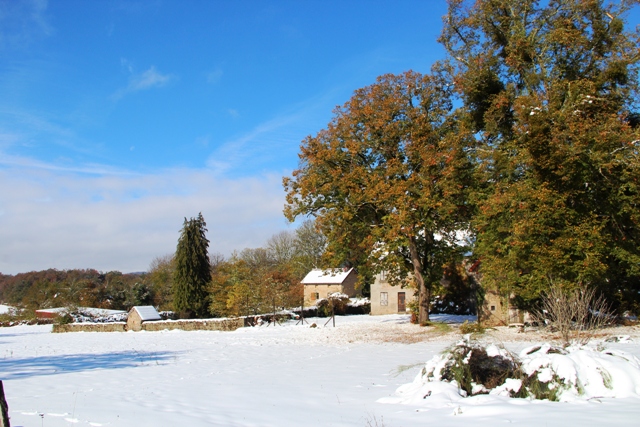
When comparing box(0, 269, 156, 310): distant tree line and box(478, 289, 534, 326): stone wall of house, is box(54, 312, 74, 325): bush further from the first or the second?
box(478, 289, 534, 326): stone wall of house

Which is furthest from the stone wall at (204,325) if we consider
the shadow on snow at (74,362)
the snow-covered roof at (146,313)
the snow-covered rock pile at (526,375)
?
the snow-covered rock pile at (526,375)

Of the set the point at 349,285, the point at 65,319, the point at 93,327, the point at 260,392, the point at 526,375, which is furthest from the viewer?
the point at 349,285

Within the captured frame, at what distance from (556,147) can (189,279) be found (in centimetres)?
3811

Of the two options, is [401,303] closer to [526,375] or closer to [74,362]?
Result: [74,362]

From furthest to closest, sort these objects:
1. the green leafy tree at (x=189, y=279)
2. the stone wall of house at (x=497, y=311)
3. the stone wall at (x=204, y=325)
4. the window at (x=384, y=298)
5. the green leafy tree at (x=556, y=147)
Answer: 1. the green leafy tree at (x=189, y=279)
2. the window at (x=384, y=298)
3. the stone wall at (x=204, y=325)
4. the stone wall of house at (x=497, y=311)
5. the green leafy tree at (x=556, y=147)

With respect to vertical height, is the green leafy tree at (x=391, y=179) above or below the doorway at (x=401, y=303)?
above

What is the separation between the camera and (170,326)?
36812 mm

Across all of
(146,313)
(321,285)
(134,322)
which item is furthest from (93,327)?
(321,285)

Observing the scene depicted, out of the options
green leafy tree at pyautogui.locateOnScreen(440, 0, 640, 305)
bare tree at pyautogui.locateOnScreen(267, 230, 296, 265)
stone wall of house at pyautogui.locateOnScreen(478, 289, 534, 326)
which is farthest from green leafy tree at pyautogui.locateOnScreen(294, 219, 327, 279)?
green leafy tree at pyautogui.locateOnScreen(440, 0, 640, 305)

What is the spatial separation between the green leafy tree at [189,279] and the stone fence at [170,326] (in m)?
8.54

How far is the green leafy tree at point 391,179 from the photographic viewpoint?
23.8 meters

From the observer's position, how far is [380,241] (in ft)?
83.5

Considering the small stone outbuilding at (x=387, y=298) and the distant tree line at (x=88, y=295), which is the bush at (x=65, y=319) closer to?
the distant tree line at (x=88, y=295)

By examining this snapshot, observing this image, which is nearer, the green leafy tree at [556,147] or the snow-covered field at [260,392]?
the snow-covered field at [260,392]
